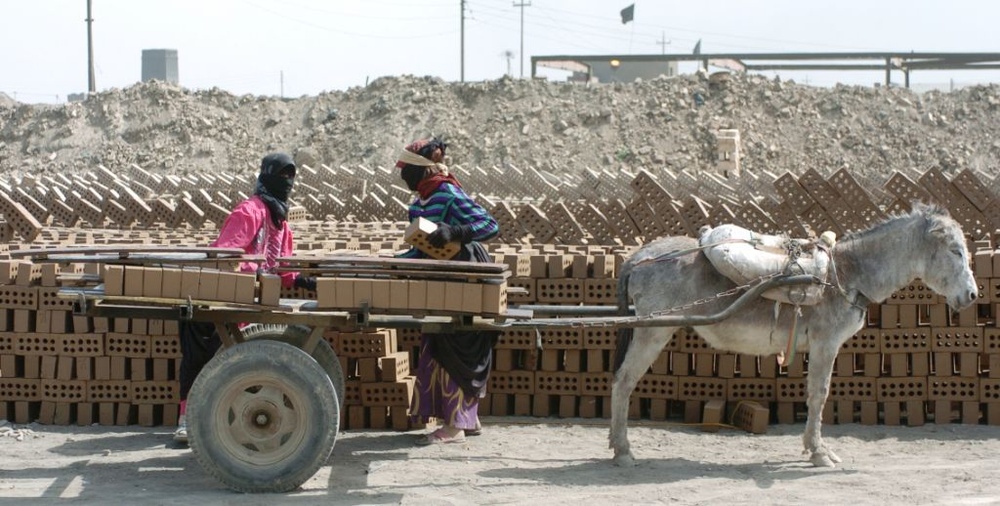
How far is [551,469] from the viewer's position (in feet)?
27.4

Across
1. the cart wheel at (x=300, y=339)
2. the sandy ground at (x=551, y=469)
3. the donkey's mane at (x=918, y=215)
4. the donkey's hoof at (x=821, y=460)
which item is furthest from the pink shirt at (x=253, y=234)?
the donkey's mane at (x=918, y=215)

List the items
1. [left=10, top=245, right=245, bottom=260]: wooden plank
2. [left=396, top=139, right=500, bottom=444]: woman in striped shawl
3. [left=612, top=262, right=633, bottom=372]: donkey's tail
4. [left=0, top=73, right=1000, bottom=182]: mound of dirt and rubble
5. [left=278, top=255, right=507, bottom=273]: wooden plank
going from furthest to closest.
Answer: [left=0, top=73, right=1000, bottom=182]: mound of dirt and rubble
[left=396, top=139, right=500, bottom=444]: woman in striped shawl
[left=612, top=262, right=633, bottom=372]: donkey's tail
[left=10, top=245, right=245, bottom=260]: wooden plank
[left=278, top=255, right=507, bottom=273]: wooden plank

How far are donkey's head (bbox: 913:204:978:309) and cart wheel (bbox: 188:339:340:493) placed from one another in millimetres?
3914

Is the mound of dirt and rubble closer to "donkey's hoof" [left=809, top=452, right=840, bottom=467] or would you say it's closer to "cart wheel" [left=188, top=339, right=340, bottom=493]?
"donkey's hoof" [left=809, top=452, right=840, bottom=467]

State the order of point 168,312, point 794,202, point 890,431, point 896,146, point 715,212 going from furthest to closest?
1. point 896,146
2. point 715,212
3. point 794,202
4. point 890,431
5. point 168,312

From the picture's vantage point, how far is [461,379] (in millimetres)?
8812

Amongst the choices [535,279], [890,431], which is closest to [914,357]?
[890,431]

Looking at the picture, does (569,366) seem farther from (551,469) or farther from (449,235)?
(449,235)

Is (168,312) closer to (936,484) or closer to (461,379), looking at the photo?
(461,379)

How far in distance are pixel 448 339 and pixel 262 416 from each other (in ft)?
5.54

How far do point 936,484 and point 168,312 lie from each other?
4675 millimetres

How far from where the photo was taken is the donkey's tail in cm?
858

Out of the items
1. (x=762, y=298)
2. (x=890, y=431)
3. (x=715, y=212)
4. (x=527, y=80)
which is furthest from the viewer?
(x=527, y=80)

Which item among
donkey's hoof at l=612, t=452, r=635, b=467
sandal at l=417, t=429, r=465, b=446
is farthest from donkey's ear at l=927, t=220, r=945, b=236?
sandal at l=417, t=429, r=465, b=446
